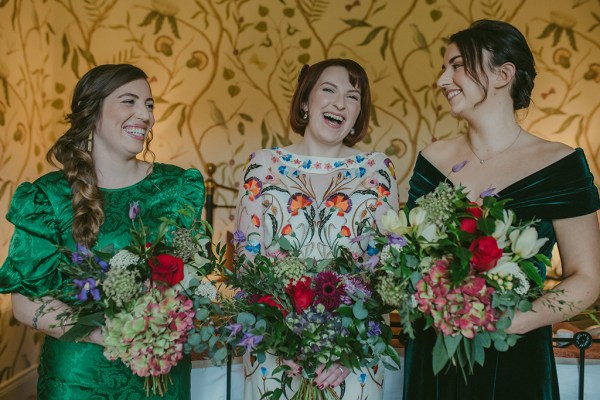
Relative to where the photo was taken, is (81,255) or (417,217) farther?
(81,255)

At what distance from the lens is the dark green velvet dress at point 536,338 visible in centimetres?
162

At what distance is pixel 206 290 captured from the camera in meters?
1.53

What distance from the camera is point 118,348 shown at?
Answer: 4.68 ft

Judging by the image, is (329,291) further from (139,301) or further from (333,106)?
(333,106)

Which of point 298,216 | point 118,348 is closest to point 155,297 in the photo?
point 118,348

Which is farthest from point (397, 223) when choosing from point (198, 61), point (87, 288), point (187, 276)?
point (198, 61)

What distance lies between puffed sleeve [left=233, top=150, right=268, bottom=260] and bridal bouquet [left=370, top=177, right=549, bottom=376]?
2.07 ft

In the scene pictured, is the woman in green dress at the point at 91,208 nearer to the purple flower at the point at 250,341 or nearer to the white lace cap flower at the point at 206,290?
the white lace cap flower at the point at 206,290

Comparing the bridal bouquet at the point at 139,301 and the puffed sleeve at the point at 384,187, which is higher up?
the puffed sleeve at the point at 384,187

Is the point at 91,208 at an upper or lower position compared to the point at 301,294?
upper

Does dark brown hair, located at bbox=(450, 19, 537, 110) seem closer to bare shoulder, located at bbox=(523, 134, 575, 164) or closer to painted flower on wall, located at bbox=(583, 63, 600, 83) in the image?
bare shoulder, located at bbox=(523, 134, 575, 164)

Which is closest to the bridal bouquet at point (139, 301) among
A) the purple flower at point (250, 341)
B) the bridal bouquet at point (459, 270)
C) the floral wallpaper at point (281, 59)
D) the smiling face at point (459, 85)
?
the purple flower at point (250, 341)

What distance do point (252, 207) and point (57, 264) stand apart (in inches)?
24.4

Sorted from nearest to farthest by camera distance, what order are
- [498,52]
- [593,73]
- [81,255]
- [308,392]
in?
[81,255] → [308,392] → [498,52] → [593,73]
